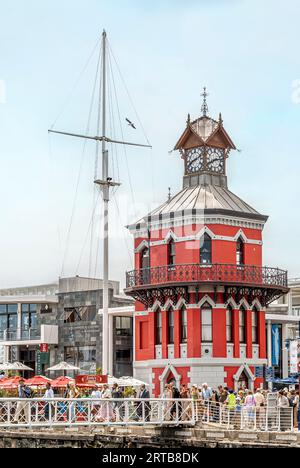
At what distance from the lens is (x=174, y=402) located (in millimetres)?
36594

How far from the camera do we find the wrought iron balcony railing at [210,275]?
182 feet

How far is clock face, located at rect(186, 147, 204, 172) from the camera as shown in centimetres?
5991

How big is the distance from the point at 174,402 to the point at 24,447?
5.26m

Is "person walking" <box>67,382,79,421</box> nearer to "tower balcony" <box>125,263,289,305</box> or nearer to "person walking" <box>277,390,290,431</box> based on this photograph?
"person walking" <box>277,390,290,431</box>

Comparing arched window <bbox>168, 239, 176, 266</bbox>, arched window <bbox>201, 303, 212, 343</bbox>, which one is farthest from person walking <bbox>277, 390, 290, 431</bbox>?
arched window <bbox>168, 239, 176, 266</bbox>

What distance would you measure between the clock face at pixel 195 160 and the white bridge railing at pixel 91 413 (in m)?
24.3

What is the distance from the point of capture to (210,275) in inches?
2188

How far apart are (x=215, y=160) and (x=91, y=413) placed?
84.8ft

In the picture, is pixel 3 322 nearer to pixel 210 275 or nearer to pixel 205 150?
pixel 205 150

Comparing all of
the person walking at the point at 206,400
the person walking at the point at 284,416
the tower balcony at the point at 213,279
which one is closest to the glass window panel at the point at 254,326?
the tower balcony at the point at 213,279

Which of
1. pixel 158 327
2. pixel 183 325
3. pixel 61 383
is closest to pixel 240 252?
pixel 183 325

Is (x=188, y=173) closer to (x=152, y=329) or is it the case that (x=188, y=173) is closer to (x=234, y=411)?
(x=152, y=329)

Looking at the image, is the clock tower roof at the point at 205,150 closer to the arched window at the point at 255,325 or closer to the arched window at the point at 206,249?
the arched window at the point at 206,249

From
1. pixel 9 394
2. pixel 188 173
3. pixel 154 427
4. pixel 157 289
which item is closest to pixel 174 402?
pixel 154 427
